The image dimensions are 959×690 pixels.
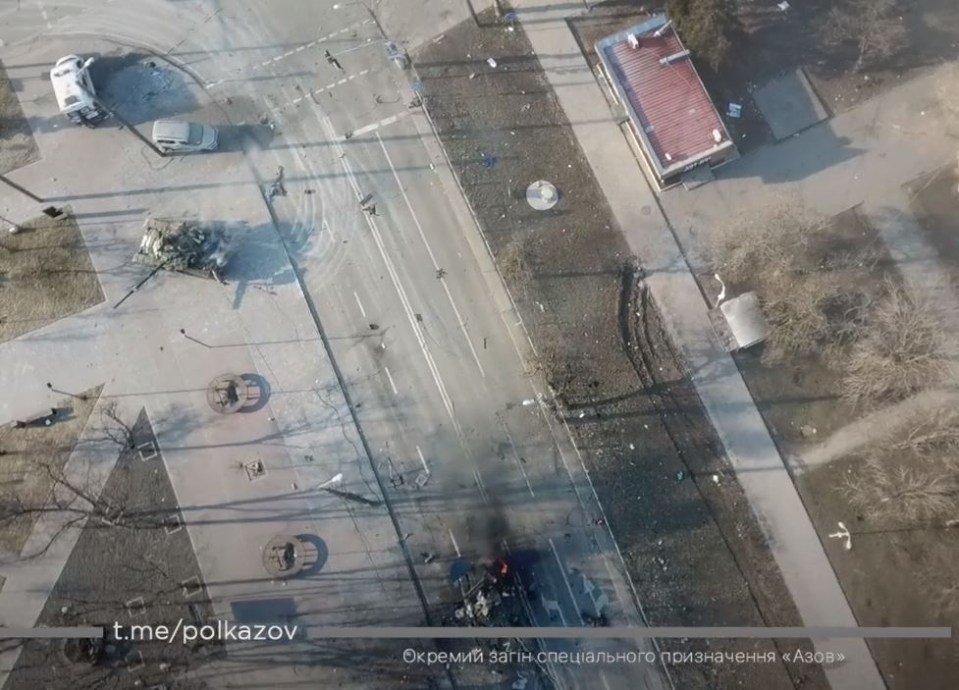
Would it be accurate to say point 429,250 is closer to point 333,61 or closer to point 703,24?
point 333,61

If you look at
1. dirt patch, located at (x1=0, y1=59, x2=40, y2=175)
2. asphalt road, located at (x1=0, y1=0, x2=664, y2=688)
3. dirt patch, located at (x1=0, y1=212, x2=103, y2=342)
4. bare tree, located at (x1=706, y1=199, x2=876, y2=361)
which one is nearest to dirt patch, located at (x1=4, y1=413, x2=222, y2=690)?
asphalt road, located at (x1=0, y1=0, x2=664, y2=688)

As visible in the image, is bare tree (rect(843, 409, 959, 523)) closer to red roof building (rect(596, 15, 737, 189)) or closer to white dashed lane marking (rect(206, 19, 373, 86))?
red roof building (rect(596, 15, 737, 189))

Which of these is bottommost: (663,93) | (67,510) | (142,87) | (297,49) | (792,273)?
(792,273)

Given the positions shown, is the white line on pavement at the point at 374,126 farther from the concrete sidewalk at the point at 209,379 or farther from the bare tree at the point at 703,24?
the bare tree at the point at 703,24

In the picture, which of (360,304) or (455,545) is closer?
(455,545)

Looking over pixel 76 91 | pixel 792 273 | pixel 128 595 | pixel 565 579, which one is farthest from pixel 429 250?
pixel 128 595
